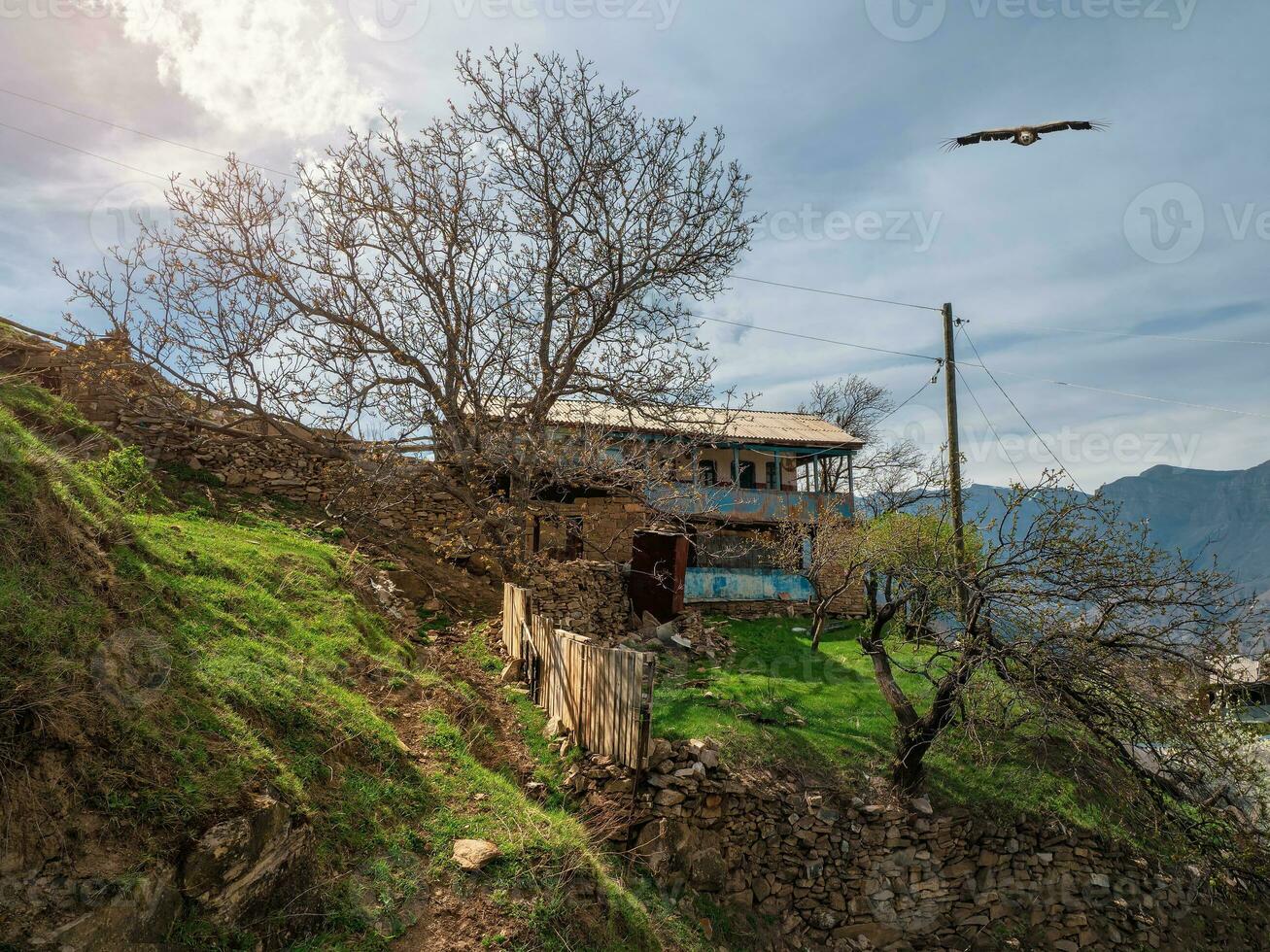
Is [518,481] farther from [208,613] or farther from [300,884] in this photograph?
[300,884]

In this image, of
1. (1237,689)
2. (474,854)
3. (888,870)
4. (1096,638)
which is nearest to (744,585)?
(888,870)

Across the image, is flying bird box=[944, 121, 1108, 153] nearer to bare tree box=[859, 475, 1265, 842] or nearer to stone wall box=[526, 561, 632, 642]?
bare tree box=[859, 475, 1265, 842]

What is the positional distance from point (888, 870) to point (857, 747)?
1828 millimetres

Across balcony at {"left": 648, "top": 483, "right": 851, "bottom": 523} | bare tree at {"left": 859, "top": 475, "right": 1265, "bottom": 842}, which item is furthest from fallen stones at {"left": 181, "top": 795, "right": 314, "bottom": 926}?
balcony at {"left": 648, "top": 483, "right": 851, "bottom": 523}

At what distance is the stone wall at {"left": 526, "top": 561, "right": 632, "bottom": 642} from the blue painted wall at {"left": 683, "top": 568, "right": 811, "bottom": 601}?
3800 mm

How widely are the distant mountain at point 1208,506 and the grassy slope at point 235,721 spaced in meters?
155

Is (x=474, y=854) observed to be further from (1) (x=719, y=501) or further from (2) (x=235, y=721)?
(1) (x=719, y=501)

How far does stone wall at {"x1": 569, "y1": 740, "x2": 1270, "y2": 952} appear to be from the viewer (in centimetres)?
864

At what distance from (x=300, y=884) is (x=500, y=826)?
208 centimetres

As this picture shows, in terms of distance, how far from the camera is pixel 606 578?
15.2 m

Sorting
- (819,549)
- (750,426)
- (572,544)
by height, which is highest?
(750,426)

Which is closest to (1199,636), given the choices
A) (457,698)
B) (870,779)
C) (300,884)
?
(870,779)

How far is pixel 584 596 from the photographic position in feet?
46.2

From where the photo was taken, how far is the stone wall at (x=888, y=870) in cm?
864
